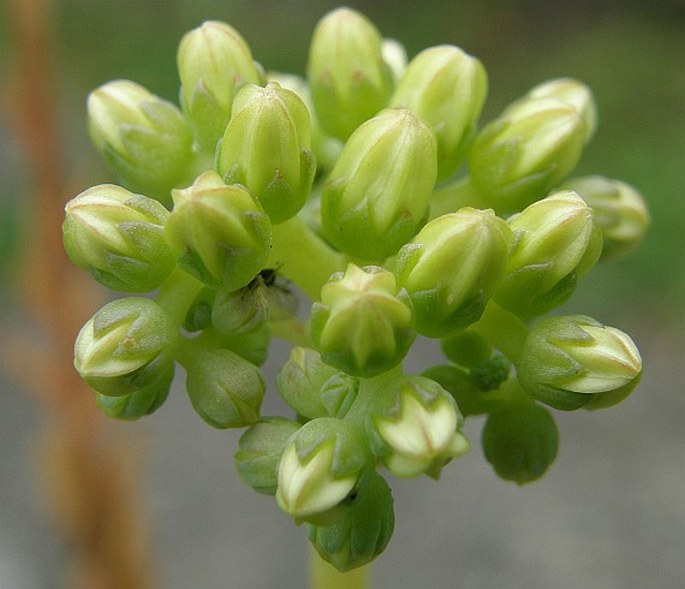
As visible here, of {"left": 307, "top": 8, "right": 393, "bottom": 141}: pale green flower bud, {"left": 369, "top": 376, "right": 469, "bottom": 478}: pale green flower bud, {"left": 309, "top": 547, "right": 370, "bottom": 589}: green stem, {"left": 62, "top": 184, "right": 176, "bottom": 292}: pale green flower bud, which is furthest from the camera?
{"left": 307, "top": 8, "right": 393, "bottom": 141}: pale green flower bud

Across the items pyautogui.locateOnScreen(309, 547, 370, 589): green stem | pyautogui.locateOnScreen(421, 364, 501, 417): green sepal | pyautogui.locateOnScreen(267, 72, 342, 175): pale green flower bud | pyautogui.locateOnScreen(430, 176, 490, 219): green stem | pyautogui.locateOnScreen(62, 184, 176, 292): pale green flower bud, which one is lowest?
pyautogui.locateOnScreen(309, 547, 370, 589): green stem

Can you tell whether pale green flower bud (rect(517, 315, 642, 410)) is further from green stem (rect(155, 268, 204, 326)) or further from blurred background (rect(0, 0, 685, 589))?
blurred background (rect(0, 0, 685, 589))

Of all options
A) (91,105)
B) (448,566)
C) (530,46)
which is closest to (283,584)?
(448,566)

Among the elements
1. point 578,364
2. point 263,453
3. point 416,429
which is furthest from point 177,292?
point 578,364

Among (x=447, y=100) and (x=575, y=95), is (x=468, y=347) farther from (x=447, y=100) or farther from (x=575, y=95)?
(x=575, y=95)

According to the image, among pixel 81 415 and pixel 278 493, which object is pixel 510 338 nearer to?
pixel 278 493

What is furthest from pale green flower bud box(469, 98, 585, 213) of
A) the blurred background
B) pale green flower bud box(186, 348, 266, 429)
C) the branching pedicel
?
the blurred background
